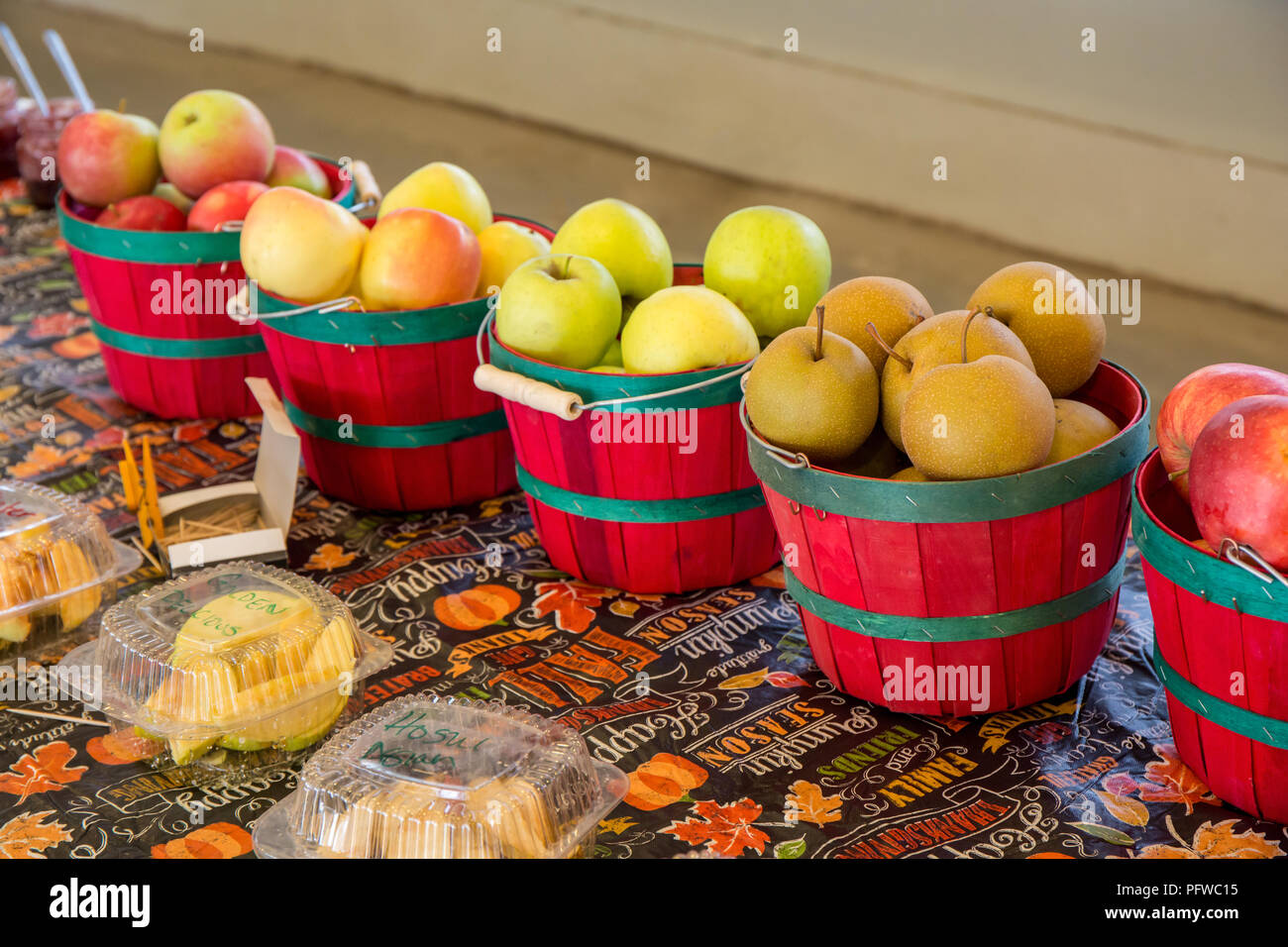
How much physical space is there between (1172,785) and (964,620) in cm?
29

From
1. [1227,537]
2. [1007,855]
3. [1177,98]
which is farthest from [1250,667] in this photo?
[1177,98]

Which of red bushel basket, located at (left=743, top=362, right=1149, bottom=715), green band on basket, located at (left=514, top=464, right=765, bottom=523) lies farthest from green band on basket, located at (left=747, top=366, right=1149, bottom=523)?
green band on basket, located at (left=514, top=464, right=765, bottom=523)

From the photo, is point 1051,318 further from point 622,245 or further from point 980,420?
point 622,245

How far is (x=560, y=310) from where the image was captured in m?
1.77

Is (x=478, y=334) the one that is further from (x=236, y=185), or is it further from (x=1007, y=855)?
(x=1007, y=855)

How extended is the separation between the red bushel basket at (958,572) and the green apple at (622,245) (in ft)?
1.60

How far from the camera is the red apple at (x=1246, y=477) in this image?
121cm

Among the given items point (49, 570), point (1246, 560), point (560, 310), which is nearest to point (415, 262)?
point (560, 310)

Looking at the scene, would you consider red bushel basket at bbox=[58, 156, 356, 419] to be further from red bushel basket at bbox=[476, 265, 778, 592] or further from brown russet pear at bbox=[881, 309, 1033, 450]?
brown russet pear at bbox=[881, 309, 1033, 450]

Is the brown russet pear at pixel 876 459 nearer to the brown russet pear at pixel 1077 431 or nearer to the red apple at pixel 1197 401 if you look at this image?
the brown russet pear at pixel 1077 431

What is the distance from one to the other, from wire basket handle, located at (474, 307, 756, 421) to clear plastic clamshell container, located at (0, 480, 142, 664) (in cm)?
59

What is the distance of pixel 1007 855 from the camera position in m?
1.32

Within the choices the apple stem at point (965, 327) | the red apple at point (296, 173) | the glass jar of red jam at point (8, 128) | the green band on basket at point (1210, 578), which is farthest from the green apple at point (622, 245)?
the glass jar of red jam at point (8, 128)

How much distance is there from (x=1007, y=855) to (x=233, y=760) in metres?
0.88
